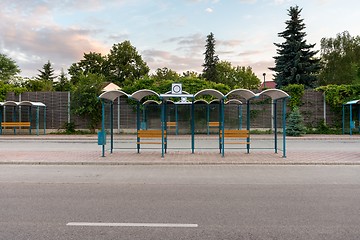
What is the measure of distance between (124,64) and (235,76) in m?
23.7

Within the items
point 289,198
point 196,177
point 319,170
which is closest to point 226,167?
point 196,177

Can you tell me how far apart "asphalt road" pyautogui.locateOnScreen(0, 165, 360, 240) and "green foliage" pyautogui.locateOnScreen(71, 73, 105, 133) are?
16.6m

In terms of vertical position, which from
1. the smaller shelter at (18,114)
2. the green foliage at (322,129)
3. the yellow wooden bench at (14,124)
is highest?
the smaller shelter at (18,114)

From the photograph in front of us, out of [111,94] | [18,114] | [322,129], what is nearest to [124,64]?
[18,114]

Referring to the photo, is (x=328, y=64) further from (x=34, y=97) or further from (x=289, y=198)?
(x=289, y=198)

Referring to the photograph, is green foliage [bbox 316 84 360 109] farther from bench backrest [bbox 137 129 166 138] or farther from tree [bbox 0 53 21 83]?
tree [bbox 0 53 21 83]

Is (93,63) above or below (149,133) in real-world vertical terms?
above

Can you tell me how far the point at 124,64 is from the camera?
229 feet

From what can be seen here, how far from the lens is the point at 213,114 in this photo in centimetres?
2533

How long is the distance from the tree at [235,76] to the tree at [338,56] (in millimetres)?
14720

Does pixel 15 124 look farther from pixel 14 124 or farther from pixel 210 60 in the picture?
pixel 210 60

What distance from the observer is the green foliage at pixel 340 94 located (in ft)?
84.6

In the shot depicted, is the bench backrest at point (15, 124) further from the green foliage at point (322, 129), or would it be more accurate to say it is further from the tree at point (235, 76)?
the tree at point (235, 76)

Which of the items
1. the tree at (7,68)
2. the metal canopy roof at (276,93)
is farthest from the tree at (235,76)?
the metal canopy roof at (276,93)
